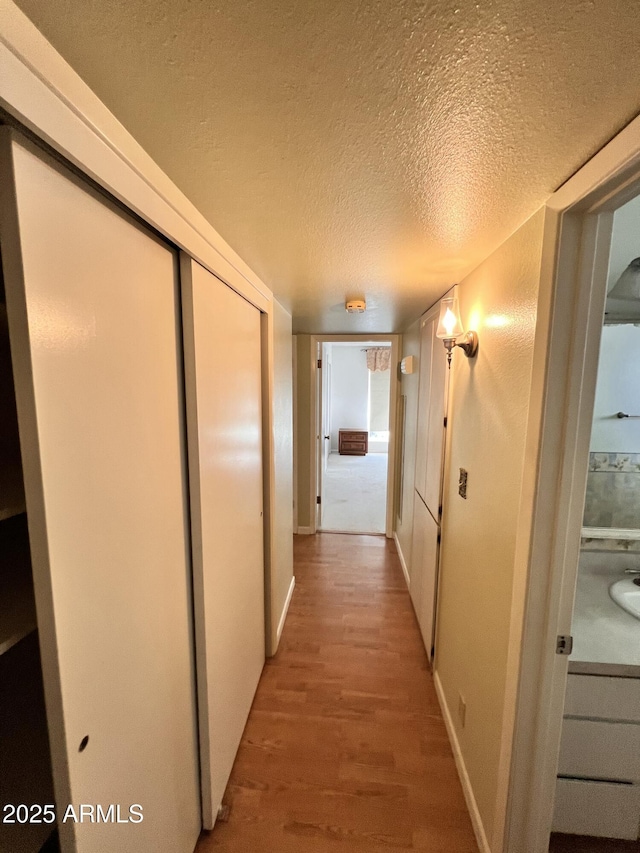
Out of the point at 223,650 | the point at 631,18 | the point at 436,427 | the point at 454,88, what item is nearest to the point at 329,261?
the point at 454,88

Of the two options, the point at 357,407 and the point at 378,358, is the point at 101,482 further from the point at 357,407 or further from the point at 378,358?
the point at 357,407

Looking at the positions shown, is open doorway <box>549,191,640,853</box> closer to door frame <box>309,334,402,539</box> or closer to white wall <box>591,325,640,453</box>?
white wall <box>591,325,640,453</box>

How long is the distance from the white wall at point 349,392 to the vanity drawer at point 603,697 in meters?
7.31

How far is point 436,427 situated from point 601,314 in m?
1.21

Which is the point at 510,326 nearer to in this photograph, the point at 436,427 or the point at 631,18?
the point at 631,18

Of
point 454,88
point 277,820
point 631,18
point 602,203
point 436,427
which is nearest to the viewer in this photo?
point 631,18

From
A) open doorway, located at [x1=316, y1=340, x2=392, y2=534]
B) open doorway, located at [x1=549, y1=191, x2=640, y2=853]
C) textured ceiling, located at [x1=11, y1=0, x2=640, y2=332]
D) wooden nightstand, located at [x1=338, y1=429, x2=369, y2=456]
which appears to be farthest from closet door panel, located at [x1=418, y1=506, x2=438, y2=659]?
wooden nightstand, located at [x1=338, y1=429, x2=369, y2=456]

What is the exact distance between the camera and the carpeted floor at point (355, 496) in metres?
4.17

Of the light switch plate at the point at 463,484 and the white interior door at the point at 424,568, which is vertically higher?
the light switch plate at the point at 463,484

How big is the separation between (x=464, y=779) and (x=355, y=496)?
12.3 feet

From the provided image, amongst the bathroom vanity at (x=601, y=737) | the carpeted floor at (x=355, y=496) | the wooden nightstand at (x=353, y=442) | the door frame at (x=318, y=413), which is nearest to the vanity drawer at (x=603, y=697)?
the bathroom vanity at (x=601, y=737)

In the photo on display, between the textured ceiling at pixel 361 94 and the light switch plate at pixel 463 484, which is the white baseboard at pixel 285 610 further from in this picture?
the textured ceiling at pixel 361 94

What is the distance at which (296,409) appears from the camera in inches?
148

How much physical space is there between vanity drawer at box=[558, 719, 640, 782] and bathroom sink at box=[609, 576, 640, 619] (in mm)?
373
